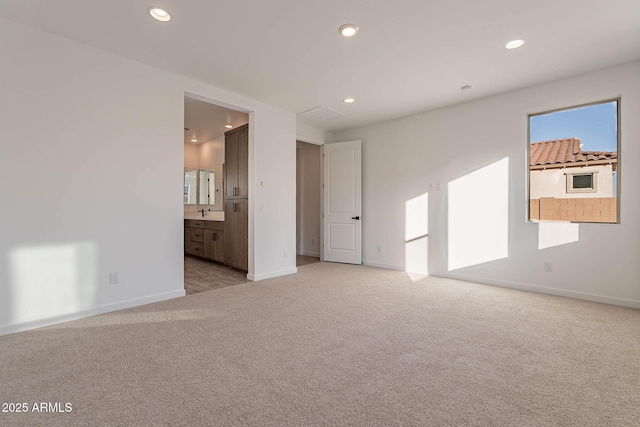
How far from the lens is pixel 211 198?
22.9 ft

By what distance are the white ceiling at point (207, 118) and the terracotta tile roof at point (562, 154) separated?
14.6 ft

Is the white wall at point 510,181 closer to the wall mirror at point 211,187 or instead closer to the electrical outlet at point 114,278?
the wall mirror at point 211,187

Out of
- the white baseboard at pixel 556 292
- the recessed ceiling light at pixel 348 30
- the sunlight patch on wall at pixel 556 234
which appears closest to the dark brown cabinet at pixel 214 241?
the recessed ceiling light at pixel 348 30

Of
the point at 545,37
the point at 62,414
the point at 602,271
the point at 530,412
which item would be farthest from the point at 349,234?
the point at 62,414

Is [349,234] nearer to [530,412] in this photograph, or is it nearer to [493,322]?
[493,322]

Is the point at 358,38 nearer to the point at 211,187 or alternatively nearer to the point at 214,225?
the point at 214,225

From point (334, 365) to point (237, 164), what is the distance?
3.97 metres

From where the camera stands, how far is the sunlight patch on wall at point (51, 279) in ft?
8.55

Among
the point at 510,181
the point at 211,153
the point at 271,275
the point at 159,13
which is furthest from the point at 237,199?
the point at 510,181

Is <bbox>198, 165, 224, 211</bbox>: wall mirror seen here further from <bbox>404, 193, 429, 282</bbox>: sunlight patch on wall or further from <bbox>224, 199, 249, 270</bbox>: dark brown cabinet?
<bbox>404, 193, 429, 282</bbox>: sunlight patch on wall

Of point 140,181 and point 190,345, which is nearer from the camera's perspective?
point 190,345

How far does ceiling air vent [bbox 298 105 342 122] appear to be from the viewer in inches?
193

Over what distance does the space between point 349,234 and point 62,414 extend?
4837mm

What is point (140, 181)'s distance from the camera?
131 inches
